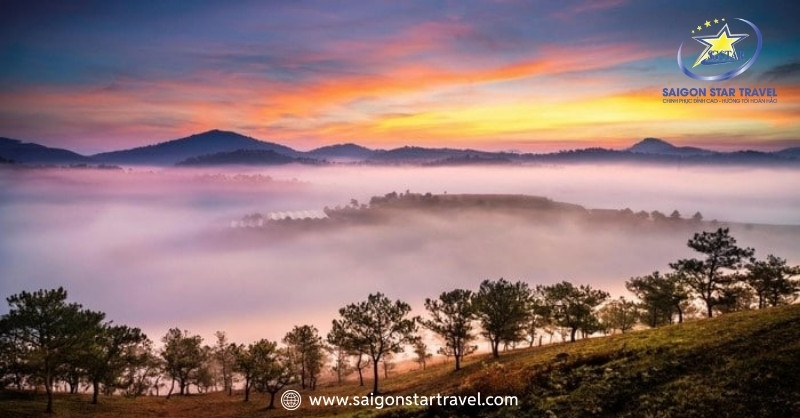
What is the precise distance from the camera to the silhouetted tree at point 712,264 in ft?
234

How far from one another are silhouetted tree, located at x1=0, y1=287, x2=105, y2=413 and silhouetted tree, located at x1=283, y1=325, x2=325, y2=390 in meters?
42.2

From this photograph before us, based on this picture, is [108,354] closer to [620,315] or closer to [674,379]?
[674,379]

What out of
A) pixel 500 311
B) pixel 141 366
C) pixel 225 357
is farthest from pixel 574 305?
pixel 141 366

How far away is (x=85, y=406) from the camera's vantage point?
6950 cm

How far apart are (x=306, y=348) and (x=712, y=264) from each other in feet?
283

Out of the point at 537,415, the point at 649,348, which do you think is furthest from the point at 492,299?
the point at 537,415

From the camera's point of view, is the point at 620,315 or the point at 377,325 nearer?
the point at 377,325

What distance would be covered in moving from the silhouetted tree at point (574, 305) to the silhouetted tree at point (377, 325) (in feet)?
101

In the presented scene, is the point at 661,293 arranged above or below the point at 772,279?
below

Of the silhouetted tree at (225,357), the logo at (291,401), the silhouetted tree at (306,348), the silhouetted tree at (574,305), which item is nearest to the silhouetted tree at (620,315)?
the silhouetted tree at (574,305)

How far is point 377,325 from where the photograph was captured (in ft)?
246

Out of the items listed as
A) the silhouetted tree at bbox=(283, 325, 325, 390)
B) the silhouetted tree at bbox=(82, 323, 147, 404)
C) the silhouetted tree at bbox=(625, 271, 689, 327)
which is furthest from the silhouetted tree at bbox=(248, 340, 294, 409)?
the silhouetted tree at bbox=(625, 271, 689, 327)

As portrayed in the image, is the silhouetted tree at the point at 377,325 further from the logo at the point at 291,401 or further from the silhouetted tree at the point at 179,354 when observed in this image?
the silhouetted tree at the point at 179,354

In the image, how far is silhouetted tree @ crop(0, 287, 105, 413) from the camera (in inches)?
2537
